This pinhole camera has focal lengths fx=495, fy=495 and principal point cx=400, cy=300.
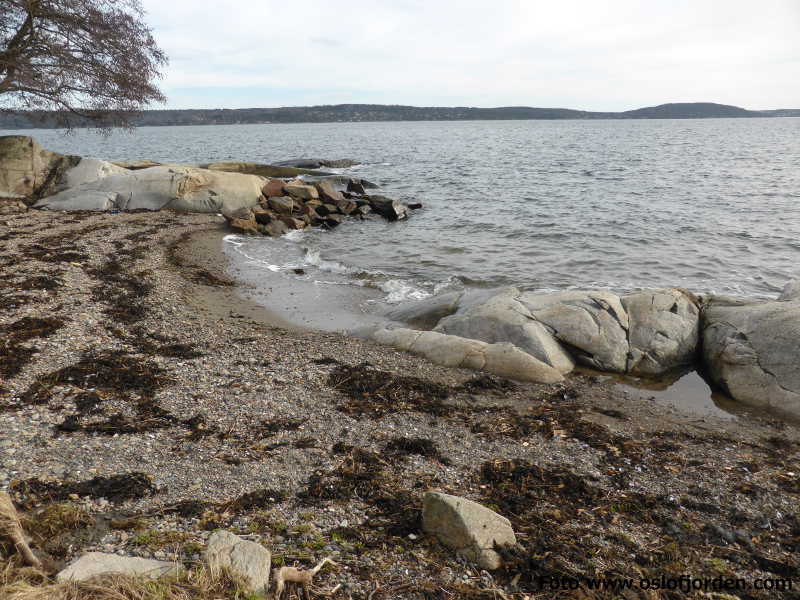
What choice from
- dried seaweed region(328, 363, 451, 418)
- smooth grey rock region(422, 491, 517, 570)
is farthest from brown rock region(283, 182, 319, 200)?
smooth grey rock region(422, 491, 517, 570)

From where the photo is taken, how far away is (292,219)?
23.5 metres

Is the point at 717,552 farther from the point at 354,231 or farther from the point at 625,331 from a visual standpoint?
the point at 354,231

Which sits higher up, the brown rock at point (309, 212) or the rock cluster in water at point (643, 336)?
the brown rock at point (309, 212)

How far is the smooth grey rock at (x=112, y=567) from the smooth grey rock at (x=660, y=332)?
910 centimetres

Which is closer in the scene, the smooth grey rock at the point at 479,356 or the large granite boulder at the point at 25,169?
the smooth grey rock at the point at 479,356

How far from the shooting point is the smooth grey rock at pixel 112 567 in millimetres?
3465

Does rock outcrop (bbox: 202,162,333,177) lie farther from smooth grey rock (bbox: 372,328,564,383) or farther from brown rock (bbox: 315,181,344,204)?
smooth grey rock (bbox: 372,328,564,383)

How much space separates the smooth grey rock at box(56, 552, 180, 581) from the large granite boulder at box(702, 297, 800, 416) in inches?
378

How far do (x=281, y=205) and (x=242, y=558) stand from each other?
22.2m

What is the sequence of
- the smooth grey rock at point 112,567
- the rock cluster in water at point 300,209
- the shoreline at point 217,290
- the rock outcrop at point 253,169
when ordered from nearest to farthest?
the smooth grey rock at point 112,567 < the shoreline at point 217,290 < the rock cluster in water at point 300,209 < the rock outcrop at point 253,169

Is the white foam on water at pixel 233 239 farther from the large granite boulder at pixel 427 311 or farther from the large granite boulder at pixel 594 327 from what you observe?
the large granite boulder at pixel 594 327

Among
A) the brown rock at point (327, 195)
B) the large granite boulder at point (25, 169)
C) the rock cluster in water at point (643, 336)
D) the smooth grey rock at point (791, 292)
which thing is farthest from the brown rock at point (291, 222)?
the smooth grey rock at point (791, 292)

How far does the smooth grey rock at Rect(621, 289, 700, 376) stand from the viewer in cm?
1013

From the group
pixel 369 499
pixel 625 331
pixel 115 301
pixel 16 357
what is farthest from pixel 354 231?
pixel 369 499
